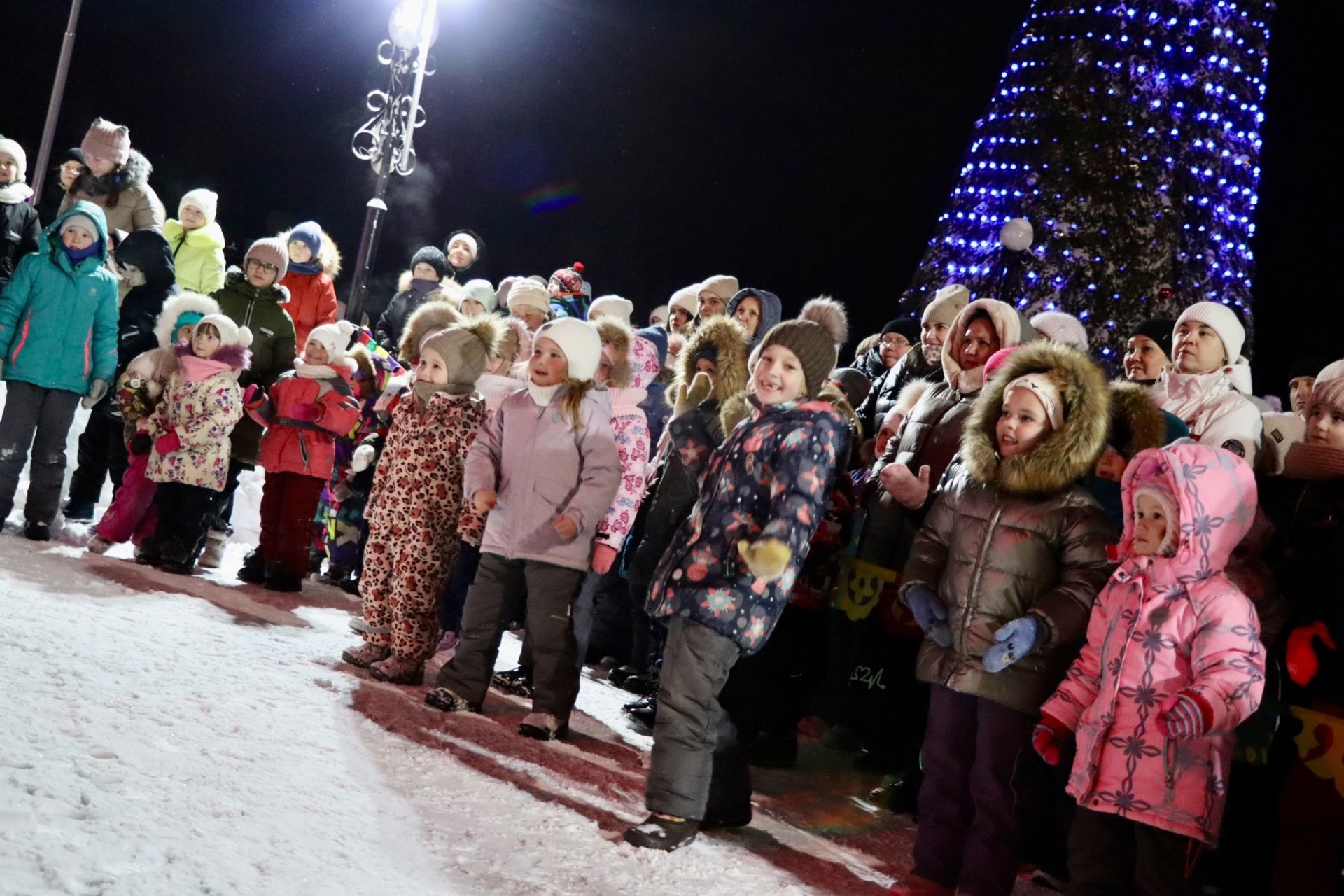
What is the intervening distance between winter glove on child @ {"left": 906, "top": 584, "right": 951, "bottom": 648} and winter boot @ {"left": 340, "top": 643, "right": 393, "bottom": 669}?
112 inches

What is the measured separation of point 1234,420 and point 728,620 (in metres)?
2.70

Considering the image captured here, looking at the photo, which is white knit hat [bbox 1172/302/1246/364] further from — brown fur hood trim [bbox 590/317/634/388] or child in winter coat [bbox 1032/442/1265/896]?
brown fur hood trim [bbox 590/317/634/388]

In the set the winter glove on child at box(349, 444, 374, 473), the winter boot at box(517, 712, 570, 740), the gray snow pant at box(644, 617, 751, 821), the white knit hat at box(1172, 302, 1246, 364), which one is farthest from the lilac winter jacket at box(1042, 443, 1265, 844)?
the winter glove on child at box(349, 444, 374, 473)

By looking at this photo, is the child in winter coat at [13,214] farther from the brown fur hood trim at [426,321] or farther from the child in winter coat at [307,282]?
the brown fur hood trim at [426,321]

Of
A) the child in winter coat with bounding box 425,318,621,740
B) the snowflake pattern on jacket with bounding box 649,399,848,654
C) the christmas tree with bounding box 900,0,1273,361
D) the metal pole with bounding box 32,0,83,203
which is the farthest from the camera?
the metal pole with bounding box 32,0,83,203

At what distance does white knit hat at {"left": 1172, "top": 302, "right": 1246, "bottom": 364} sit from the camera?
5.73 metres

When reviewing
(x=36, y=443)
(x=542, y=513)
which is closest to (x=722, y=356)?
(x=542, y=513)

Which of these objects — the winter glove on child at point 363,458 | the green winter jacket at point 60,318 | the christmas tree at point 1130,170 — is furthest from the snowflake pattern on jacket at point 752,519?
the christmas tree at point 1130,170

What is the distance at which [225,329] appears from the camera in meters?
7.88

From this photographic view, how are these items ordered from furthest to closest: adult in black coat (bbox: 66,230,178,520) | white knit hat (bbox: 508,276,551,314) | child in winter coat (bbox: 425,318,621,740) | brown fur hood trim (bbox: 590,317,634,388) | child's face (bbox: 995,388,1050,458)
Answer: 1. white knit hat (bbox: 508,276,551,314)
2. adult in black coat (bbox: 66,230,178,520)
3. brown fur hood trim (bbox: 590,317,634,388)
4. child in winter coat (bbox: 425,318,621,740)
5. child's face (bbox: 995,388,1050,458)

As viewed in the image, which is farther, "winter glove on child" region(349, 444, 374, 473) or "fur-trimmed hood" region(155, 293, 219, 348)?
"fur-trimmed hood" region(155, 293, 219, 348)

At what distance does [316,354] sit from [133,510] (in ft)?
4.99

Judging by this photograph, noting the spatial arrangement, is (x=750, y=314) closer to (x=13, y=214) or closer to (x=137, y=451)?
(x=137, y=451)

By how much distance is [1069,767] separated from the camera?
193 inches
